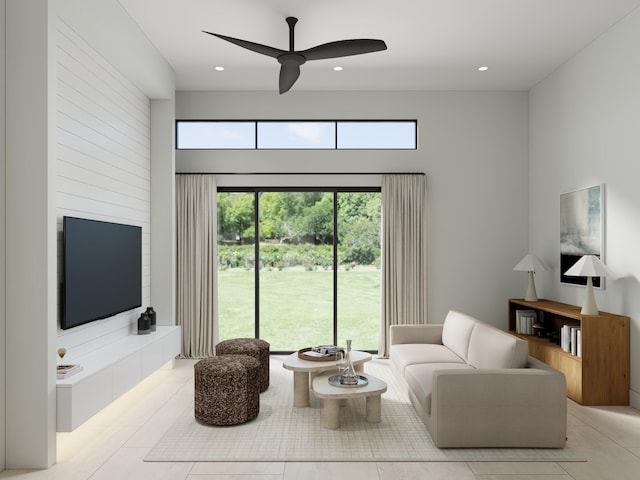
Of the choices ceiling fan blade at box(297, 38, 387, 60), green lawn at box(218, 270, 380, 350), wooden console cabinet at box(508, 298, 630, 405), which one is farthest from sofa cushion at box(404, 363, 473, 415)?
ceiling fan blade at box(297, 38, 387, 60)

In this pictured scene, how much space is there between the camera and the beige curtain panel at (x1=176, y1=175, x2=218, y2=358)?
230 inches

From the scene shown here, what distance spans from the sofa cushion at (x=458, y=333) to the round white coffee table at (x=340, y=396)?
108 cm

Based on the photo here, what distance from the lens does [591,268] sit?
4.19 metres

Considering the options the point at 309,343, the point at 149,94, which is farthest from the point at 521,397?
the point at 149,94

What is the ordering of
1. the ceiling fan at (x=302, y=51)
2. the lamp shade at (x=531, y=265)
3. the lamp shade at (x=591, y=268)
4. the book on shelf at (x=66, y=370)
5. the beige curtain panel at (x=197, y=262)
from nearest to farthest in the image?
the book on shelf at (x=66, y=370), the ceiling fan at (x=302, y=51), the lamp shade at (x=591, y=268), the lamp shade at (x=531, y=265), the beige curtain panel at (x=197, y=262)

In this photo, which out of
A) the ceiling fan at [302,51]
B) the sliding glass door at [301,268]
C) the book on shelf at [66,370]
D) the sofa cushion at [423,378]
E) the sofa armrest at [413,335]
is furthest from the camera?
the sliding glass door at [301,268]

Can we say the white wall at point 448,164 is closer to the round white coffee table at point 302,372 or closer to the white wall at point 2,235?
the round white coffee table at point 302,372

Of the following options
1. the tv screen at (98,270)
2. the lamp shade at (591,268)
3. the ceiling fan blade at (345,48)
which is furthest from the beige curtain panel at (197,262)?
the lamp shade at (591,268)

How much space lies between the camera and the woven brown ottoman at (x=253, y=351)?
14.5 feet

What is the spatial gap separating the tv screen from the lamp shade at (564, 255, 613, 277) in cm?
405

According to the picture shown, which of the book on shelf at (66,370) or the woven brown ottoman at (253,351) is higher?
the book on shelf at (66,370)

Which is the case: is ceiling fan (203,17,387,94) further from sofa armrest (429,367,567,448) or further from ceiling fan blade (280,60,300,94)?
sofa armrest (429,367,567,448)

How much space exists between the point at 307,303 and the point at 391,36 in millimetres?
3220

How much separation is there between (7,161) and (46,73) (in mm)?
588
